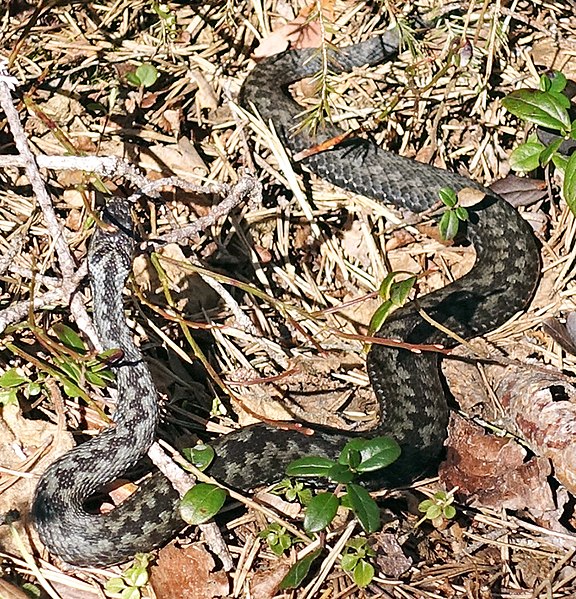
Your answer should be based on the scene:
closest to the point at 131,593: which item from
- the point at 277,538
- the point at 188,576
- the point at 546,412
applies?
the point at 188,576

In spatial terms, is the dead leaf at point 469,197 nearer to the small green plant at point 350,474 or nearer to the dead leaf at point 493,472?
the dead leaf at point 493,472

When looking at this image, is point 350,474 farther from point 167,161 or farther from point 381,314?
point 167,161

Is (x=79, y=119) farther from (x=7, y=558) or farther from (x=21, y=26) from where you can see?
(x=7, y=558)

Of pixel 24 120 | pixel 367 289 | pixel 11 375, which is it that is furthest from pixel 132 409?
pixel 24 120

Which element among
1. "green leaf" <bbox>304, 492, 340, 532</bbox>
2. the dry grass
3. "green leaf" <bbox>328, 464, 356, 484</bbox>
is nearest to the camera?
"green leaf" <bbox>304, 492, 340, 532</bbox>

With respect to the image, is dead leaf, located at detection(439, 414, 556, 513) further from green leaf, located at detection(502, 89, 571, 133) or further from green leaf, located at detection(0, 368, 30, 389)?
green leaf, located at detection(0, 368, 30, 389)

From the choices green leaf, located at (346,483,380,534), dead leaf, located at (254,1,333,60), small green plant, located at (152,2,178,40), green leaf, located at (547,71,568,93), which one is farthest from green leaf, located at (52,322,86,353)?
green leaf, located at (547,71,568,93)
